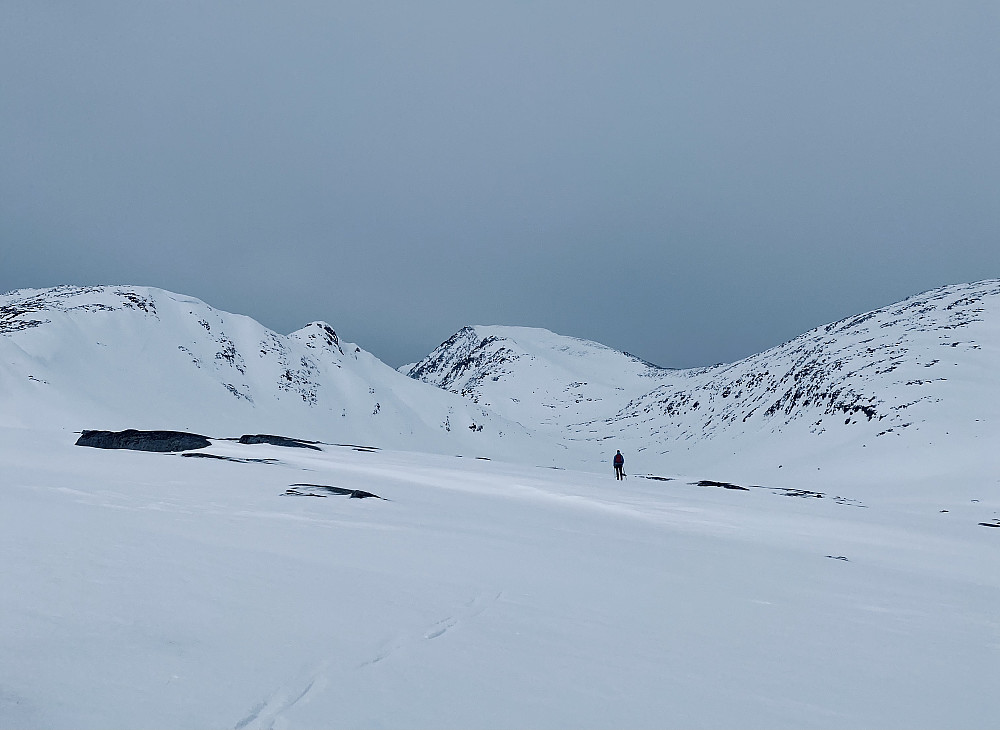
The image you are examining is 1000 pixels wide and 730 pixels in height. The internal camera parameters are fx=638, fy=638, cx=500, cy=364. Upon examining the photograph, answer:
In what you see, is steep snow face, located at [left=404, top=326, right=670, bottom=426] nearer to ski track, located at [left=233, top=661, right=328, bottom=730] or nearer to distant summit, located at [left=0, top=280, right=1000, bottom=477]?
distant summit, located at [left=0, top=280, right=1000, bottom=477]

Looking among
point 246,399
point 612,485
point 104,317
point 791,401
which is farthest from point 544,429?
point 612,485

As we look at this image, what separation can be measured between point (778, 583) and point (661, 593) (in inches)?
68.8

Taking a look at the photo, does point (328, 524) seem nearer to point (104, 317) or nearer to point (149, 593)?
point (149, 593)

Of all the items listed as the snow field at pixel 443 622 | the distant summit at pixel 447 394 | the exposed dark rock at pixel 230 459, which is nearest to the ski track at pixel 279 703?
the snow field at pixel 443 622

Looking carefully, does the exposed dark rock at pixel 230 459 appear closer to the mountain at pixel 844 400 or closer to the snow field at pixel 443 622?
the snow field at pixel 443 622

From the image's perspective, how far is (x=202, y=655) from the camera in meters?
3.32

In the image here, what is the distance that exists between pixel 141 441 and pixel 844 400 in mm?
37089

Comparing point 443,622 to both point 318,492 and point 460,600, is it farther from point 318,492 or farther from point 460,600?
point 318,492

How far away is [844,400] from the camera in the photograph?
1517 inches

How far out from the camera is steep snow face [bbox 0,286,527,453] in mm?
33719

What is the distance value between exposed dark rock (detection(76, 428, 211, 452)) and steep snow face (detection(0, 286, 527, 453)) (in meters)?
14.0

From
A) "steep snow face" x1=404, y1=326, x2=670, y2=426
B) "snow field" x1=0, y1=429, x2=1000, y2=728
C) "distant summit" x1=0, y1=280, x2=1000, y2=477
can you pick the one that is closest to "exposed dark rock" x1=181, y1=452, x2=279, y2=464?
"snow field" x1=0, y1=429, x2=1000, y2=728

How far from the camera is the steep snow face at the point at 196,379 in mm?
33719

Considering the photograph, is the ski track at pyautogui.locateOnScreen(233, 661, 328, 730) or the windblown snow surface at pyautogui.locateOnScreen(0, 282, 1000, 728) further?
the windblown snow surface at pyautogui.locateOnScreen(0, 282, 1000, 728)
